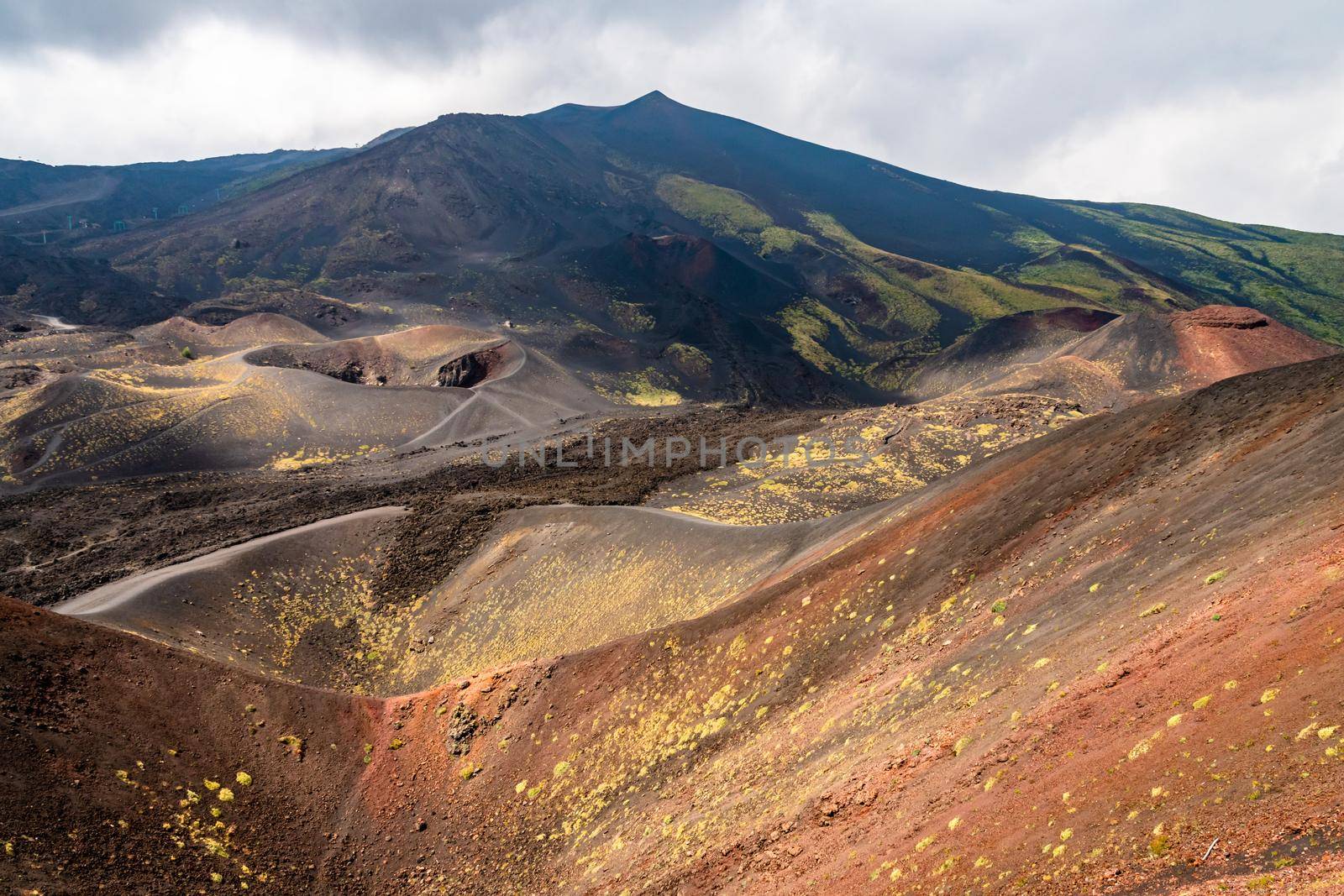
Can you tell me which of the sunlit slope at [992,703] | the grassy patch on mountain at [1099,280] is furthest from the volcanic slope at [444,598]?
the grassy patch on mountain at [1099,280]

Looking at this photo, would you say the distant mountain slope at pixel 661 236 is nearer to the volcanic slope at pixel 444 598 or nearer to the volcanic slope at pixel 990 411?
the volcanic slope at pixel 990 411

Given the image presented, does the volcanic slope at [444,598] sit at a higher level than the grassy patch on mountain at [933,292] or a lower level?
lower

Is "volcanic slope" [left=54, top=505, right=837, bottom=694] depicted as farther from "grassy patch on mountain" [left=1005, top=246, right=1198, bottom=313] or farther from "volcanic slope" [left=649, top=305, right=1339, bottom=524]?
"grassy patch on mountain" [left=1005, top=246, right=1198, bottom=313]

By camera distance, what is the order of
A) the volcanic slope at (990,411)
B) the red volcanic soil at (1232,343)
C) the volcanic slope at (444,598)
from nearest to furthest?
the volcanic slope at (444,598), the volcanic slope at (990,411), the red volcanic soil at (1232,343)

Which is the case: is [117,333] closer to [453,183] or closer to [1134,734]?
[453,183]

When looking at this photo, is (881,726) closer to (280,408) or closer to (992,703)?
(992,703)

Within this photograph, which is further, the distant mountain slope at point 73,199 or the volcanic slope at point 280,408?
the distant mountain slope at point 73,199

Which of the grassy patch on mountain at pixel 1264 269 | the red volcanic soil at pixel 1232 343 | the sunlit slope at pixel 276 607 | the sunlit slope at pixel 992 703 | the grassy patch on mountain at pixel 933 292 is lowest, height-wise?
the sunlit slope at pixel 276 607
